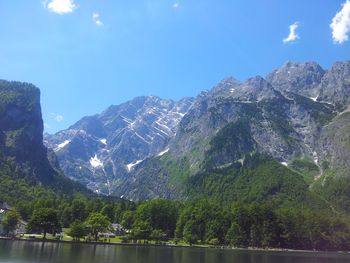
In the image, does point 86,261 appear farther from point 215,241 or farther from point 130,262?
point 215,241

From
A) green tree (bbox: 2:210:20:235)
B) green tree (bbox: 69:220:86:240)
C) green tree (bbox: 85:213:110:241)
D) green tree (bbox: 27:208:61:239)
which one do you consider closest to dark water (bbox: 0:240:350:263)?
green tree (bbox: 69:220:86:240)

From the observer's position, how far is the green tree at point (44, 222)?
167 metres

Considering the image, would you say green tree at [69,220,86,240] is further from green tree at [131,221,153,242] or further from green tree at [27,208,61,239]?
green tree at [131,221,153,242]

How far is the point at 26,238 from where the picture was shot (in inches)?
6324

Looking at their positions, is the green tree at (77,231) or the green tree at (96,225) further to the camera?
the green tree at (96,225)

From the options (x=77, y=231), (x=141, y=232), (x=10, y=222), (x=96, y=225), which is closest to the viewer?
(x=77, y=231)

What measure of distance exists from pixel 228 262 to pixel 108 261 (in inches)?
1286

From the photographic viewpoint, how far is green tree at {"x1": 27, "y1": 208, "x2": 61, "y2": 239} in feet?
547

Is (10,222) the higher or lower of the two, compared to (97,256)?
higher

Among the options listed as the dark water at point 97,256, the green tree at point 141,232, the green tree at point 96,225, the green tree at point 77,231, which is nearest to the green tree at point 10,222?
the green tree at point 77,231

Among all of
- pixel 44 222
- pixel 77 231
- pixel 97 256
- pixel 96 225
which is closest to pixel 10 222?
pixel 44 222

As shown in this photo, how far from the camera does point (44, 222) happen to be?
167125 millimetres

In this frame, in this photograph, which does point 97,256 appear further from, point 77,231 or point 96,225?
point 96,225

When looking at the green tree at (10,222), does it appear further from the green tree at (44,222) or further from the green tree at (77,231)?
the green tree at (77,231)
